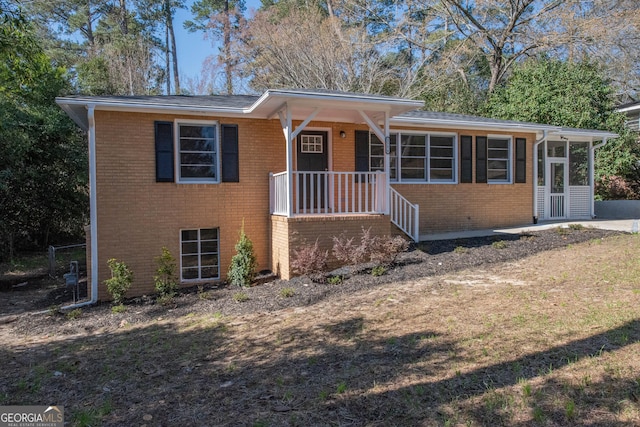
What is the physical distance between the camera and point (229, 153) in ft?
→ 31.6

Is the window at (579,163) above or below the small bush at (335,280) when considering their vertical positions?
above

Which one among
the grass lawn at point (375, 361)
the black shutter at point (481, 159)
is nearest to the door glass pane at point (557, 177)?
the black shutter at point (481, 159)

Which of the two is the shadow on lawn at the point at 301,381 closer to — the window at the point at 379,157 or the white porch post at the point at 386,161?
the white porch post at the point at 386,161

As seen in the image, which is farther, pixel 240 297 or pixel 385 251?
pixel 385 251

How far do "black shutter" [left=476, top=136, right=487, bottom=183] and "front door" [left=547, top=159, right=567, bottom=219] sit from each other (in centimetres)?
326

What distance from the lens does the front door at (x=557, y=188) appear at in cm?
1409

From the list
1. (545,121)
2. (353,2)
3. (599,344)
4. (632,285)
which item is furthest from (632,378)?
(353,2)

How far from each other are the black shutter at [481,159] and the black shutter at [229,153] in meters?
6.87

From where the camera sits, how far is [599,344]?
13.9ft

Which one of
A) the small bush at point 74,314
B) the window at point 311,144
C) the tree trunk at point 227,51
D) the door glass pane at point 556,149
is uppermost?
the tree trunk at point 227,51

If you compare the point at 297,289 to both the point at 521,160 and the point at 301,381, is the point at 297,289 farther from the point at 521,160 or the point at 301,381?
the point at 521,160

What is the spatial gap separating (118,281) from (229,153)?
3530 mm

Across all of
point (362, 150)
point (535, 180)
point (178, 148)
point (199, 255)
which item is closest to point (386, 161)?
point (362, 150)

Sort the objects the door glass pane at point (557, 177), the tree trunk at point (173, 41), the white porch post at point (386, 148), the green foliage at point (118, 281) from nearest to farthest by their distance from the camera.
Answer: the green foliage at point (118, 281) → the white porch post at point (386, 148) → the door glass pane at point (557, 177) → the tree trunk at point (173, 41)
